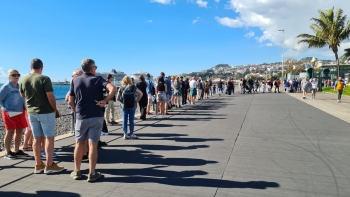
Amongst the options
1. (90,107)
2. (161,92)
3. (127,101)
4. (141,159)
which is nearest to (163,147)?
(141,159)

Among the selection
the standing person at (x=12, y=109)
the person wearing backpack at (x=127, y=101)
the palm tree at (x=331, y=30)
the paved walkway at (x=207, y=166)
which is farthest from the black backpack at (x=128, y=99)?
the palm tree at (x=331, y=30)

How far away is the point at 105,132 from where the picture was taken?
8.12 m

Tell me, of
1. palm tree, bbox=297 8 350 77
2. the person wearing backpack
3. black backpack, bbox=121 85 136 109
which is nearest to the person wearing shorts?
the person wearing backpack

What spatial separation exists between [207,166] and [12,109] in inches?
152

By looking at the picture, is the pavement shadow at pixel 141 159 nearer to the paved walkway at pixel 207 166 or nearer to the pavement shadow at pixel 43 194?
the paved walkway at pixel 207 166

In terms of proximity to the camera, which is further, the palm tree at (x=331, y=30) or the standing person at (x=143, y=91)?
the palm tree at (x=331, y=30)

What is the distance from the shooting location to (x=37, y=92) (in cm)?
476

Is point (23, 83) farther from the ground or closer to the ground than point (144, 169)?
farther from the ground

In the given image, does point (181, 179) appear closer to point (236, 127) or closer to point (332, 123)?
point (236, 127)

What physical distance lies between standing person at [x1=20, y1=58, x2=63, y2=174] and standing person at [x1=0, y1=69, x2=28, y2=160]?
936mm

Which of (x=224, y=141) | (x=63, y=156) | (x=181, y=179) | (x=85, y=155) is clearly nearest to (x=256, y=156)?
(x=224, y=141)

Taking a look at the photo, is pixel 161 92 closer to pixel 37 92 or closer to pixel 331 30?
pixel 37 92

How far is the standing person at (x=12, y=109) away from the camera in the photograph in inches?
223

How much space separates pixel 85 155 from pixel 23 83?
69.7 inches
